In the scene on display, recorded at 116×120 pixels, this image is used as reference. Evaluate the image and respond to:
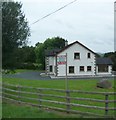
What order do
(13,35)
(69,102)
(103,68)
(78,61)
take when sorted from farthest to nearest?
(103,68) < (78,61) < (13,35) < (69,102)

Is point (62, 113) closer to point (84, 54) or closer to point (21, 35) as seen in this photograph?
point (21, 35)

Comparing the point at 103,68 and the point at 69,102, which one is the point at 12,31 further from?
the point at 103,68

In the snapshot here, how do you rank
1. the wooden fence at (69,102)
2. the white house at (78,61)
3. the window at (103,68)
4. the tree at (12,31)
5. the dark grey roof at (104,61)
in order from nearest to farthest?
1. the wooden fence at (69,102)
2. the tree at (12,31)
3. the white house at (78,61)
4. the dark grey roof at (104,61)
5. the window at (103,68)

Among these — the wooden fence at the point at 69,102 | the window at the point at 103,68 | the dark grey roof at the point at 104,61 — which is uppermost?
the dark grey roof at the point at 104,61

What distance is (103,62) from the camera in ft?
220

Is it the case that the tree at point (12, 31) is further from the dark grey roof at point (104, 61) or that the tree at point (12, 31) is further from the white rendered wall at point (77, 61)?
the dark grey roof at point (104, 61)

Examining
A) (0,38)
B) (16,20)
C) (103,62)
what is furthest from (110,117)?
(103,62)

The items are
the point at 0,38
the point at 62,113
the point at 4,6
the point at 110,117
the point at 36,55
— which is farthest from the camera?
the point at 36,55

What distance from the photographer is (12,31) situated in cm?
2430

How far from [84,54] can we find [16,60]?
3829cm

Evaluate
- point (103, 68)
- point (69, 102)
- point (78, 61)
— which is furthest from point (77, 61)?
point (69, 102)

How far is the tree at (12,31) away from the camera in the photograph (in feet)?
78.2

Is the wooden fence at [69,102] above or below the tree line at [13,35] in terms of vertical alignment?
below

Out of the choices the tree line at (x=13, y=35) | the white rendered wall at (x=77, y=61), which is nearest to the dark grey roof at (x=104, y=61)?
the white rendered wall at (x=77, y=61)
